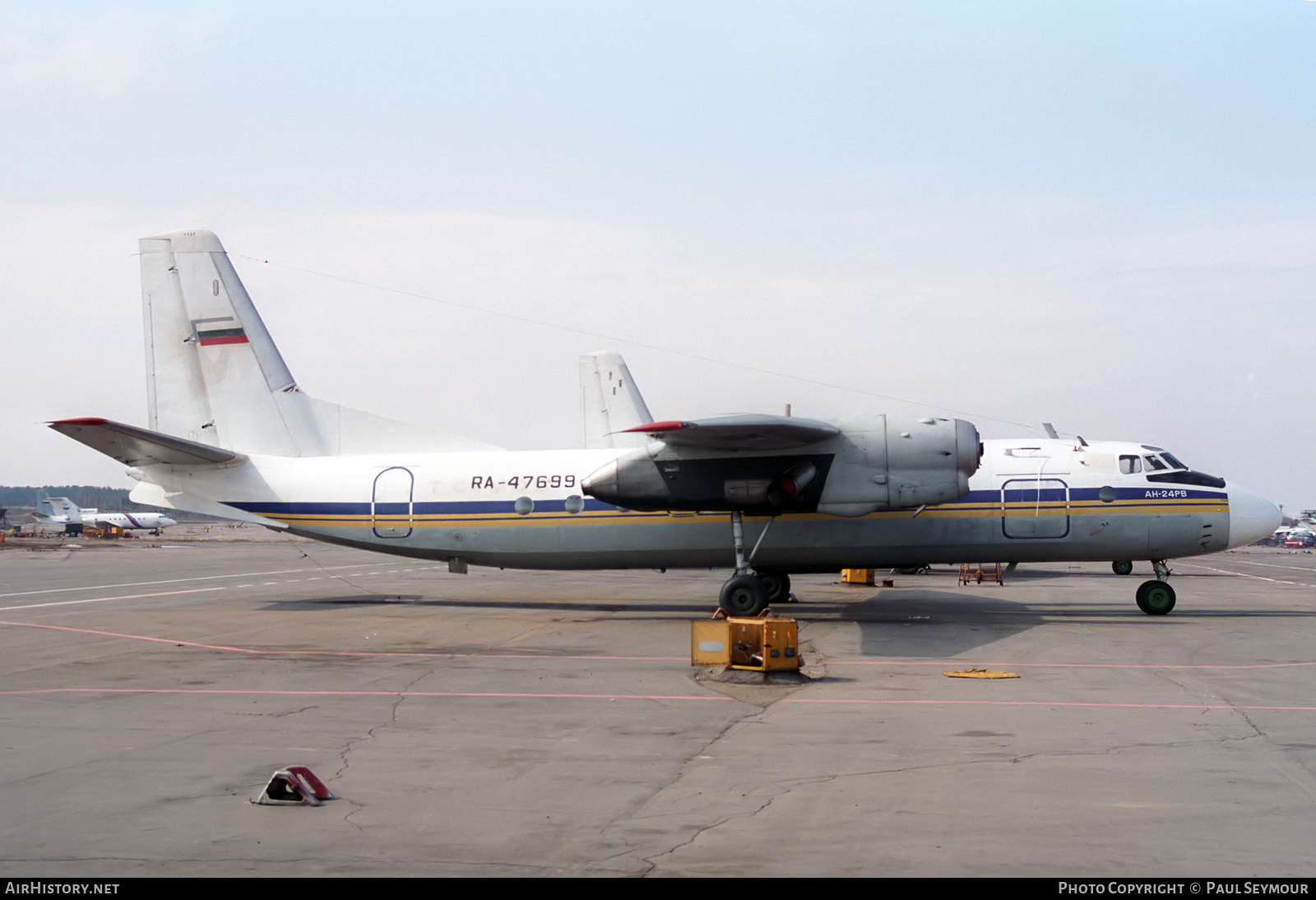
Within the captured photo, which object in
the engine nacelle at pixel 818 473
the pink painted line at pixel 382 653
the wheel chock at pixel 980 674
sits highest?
the engine nacelle at pixel 818 473

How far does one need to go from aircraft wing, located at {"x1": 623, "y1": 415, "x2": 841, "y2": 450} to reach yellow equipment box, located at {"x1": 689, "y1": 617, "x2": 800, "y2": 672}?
4741 millimetres

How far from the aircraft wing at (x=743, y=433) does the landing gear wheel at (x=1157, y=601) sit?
7.04m

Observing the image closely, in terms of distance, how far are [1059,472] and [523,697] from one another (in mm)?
12808

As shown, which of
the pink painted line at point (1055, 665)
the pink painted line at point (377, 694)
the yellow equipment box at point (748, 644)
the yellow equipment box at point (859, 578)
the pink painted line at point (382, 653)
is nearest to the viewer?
the pink painted line at point (377, 694)

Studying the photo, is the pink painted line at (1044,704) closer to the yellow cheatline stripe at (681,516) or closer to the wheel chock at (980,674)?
the wheel chock at (980,674)

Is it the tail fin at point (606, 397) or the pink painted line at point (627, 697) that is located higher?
the tail fin at point (606, 397)

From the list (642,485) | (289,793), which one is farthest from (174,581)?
(289,793)

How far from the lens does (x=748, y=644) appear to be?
44.5 ft

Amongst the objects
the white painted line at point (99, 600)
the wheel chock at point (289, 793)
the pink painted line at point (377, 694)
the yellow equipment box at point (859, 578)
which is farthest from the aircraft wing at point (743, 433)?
the white painted line at point (99, 600)

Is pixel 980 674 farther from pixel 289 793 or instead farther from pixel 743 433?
pixel 289 793

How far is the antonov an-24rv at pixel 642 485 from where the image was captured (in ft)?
64.0

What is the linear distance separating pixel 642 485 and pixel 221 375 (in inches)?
405

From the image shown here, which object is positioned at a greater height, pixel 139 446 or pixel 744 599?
pixel 139 446
